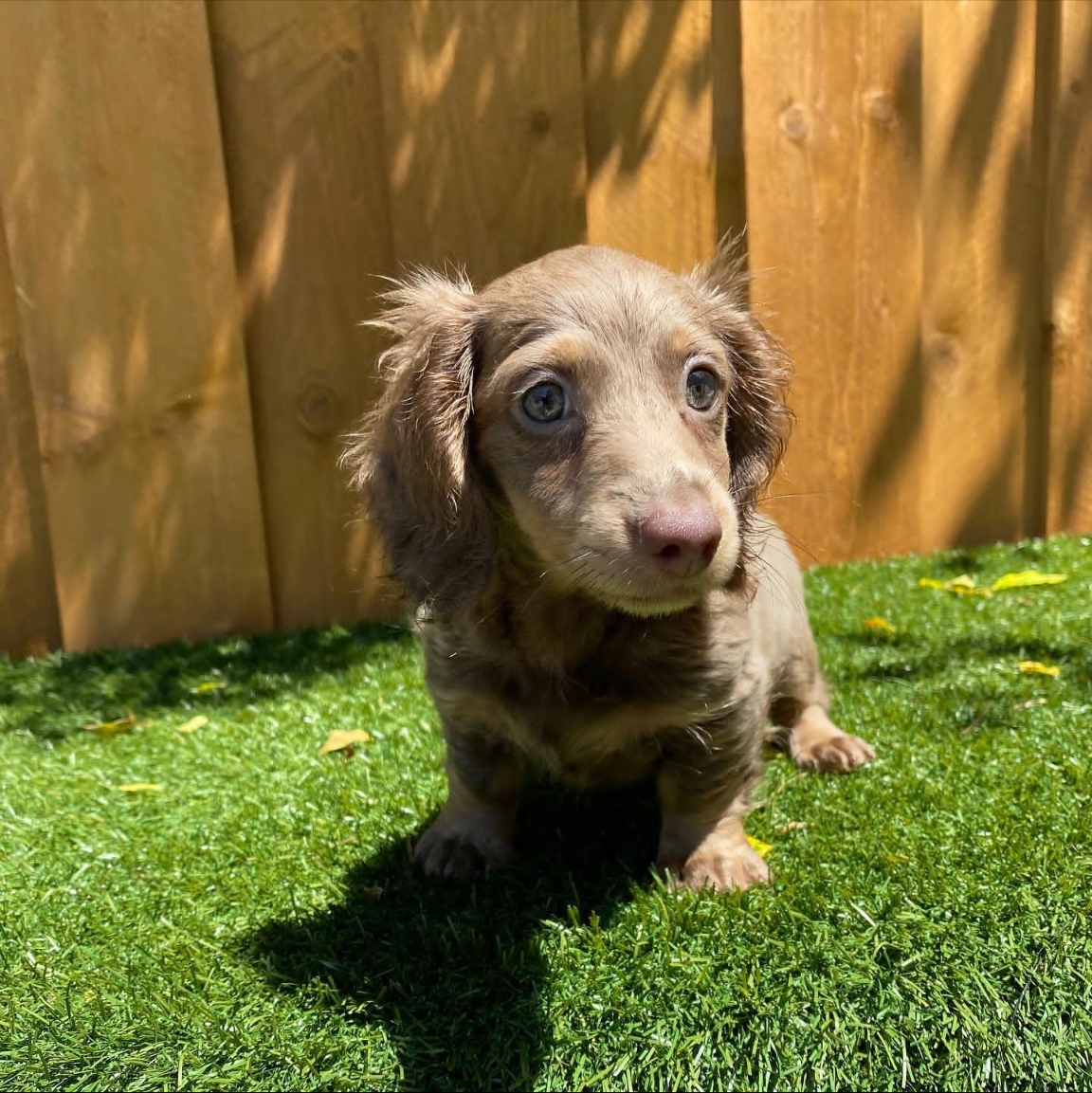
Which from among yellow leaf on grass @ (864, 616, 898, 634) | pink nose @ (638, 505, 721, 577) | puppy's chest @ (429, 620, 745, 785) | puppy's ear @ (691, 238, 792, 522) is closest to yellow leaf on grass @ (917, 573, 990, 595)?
yellow leaf on grass @ (864, 616, 898, 634)

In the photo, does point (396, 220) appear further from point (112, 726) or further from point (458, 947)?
point (458, 947)

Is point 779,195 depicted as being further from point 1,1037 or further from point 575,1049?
point 1,1037

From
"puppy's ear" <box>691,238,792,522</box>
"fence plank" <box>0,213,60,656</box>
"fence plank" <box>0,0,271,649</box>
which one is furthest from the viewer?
"fence plank" <box>0,213,60,656</box>

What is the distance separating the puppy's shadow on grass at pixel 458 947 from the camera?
170cm

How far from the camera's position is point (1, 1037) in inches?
68.0

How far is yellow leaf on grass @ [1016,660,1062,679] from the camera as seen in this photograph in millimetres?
2910

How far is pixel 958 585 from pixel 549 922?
232cm

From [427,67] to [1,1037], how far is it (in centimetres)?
309

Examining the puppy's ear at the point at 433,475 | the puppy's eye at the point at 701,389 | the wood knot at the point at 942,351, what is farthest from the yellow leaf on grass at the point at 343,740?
the wood knot at the point at 942,351

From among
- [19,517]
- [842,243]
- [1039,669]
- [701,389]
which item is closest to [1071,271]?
[842,243]

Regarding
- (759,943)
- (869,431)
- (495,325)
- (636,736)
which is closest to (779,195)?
(869,431)

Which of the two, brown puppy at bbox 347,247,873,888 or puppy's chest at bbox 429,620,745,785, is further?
puppy's chest at bbox 429,620,745,785

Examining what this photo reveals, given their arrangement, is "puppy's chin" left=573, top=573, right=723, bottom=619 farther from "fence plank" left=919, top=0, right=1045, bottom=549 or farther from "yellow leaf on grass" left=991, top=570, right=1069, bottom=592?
"fence plank" left=919, top=0, right=1045, bottom=549

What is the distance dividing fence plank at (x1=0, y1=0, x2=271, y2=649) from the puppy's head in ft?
5.45
